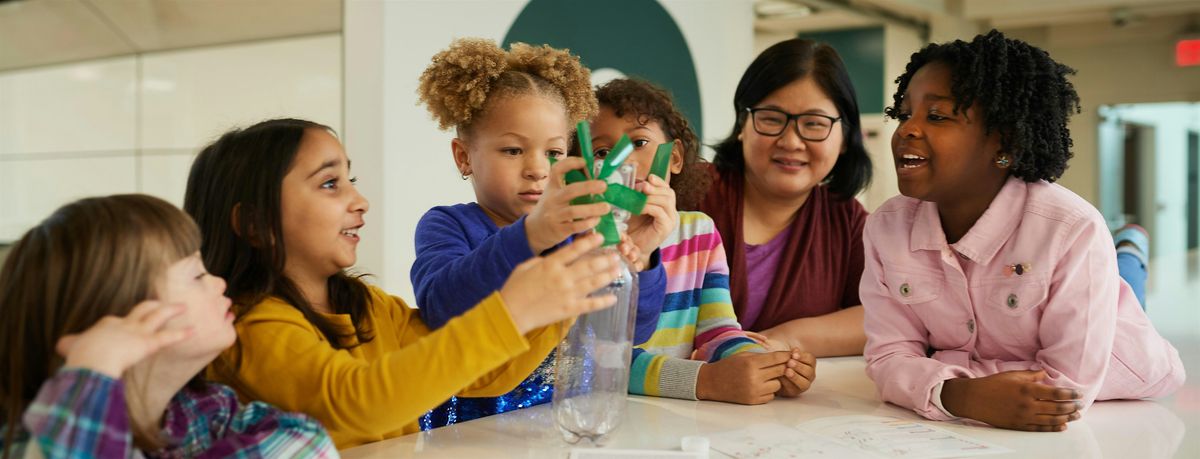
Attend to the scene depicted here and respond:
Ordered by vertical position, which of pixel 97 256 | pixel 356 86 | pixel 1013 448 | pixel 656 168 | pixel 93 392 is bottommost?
pixel 1013 448

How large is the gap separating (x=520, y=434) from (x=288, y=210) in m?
0.43

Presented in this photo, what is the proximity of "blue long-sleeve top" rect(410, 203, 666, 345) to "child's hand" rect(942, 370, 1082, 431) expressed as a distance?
1.60ft

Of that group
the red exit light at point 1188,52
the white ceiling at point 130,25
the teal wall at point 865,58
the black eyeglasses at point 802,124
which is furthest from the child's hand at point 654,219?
the red exit light at point 1188,52

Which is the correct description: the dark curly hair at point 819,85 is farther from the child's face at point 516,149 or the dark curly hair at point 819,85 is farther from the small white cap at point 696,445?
the small white cap at point 696,445

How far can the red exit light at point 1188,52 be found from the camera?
28.4 feet

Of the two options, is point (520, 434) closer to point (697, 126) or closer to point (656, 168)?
point (656, 168)

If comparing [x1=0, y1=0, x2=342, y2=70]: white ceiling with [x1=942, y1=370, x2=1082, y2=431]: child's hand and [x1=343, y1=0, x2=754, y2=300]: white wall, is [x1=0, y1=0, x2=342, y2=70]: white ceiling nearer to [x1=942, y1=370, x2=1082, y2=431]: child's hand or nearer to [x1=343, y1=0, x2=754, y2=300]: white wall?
[x1=343, y1=0, x2=754, y2=300]: white wall

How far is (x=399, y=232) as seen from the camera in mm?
3746

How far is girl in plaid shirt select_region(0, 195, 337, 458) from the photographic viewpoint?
33.3 inches

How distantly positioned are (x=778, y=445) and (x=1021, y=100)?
2.29 feet

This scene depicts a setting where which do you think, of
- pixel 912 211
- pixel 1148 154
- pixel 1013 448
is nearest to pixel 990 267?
pixel 912 211

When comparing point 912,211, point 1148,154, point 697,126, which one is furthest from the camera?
point 1148,154

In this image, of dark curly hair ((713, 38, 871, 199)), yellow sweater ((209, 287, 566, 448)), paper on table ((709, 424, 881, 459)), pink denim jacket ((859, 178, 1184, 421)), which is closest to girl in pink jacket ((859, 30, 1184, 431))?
pink denim jacket ((859, 178, 1184, 421))

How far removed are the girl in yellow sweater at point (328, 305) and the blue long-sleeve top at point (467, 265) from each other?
83mm
